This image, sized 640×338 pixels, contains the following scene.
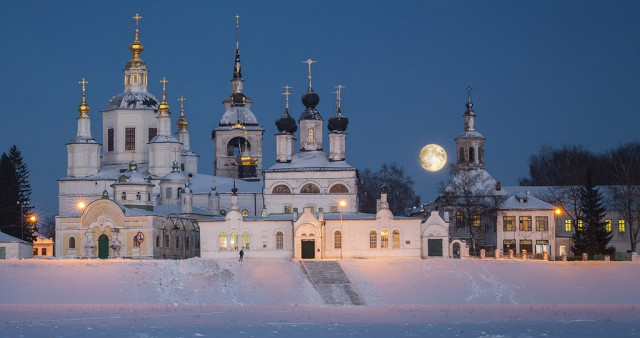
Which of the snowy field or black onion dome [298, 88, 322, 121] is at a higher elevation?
black onion dome [298, 88, 322, 121]

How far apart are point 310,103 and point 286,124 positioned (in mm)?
2150

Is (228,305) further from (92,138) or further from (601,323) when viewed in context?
(92,138)

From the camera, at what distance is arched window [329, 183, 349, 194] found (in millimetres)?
79000

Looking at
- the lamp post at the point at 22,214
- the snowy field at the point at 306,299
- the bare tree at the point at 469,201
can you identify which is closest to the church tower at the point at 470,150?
the bare tree at the point at 469,201

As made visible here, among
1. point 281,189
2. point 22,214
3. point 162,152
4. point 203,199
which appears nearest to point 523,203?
point 281,189

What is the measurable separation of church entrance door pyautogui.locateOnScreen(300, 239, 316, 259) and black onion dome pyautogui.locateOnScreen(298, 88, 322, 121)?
12342mm

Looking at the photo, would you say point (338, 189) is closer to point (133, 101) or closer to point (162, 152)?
point (162, 152)

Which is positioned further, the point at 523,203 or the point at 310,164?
the point at 523,203

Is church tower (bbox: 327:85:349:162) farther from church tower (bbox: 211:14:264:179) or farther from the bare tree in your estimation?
church tower (bbox: 211:14:264:179)

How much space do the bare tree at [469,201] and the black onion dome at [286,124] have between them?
1165 cm

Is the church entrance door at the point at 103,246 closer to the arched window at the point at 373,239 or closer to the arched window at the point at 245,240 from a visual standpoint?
the arched window at the point at 245,240

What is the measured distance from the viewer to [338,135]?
80625 mm

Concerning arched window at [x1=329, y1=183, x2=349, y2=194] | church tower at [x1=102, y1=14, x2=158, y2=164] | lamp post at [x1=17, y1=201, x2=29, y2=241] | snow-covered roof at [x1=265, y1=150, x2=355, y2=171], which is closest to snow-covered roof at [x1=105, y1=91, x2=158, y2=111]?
church tower at [x1=102, y1=14, x2=158, y2=164]

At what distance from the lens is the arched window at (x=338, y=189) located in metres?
79.0
